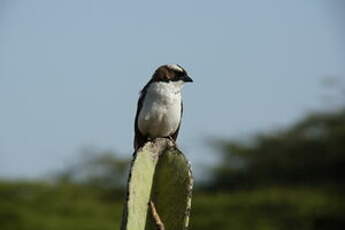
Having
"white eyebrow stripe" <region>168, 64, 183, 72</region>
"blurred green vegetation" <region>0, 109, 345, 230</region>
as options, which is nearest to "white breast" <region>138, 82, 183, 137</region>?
"white eyebrow stripe" <region>168, 64, 183, 72</region>

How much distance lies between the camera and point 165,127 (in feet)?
20.7

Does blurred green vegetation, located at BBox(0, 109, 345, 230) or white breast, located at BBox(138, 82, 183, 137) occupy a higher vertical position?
blurred green vegetation, located at BBox(0, 109, 345, 230)

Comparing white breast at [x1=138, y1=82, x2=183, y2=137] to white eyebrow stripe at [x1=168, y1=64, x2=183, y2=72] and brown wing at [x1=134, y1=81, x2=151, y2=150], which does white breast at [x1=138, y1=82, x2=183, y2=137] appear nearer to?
brown wing at [x1=134, y1=81, x2=151, y2=150]

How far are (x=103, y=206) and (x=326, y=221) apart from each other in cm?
374

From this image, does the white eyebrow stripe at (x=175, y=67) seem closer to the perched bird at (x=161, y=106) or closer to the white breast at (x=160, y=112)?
the perched bird at (x=161, y=106)

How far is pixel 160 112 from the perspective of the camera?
20.6 feet

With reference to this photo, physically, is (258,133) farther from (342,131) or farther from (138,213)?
(138,213)

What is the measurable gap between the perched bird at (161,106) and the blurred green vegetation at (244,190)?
411 inches

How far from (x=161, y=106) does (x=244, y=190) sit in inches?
554

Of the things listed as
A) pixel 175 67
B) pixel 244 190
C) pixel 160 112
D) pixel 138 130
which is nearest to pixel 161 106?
pixel 160 112

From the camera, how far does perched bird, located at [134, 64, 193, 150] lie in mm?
6293

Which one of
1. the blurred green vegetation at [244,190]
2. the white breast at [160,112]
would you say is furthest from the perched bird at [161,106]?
the blurred green vegetation at [244,190]

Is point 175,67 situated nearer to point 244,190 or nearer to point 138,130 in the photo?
point 138,130

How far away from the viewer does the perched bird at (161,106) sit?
629 cm
